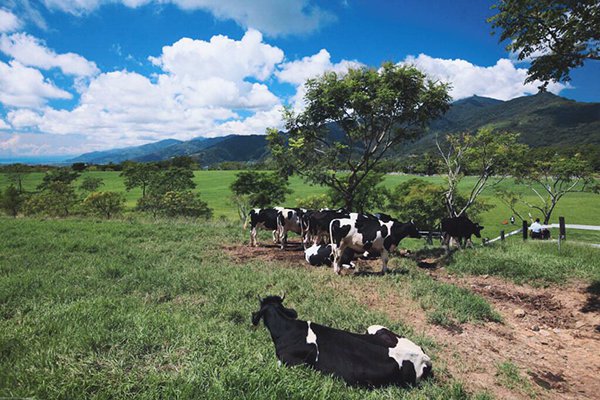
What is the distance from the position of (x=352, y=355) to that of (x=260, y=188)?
139 feet

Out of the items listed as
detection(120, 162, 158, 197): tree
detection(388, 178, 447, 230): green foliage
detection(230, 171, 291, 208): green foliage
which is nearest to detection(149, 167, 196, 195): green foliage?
detection(120, 162, 158, 197): tree

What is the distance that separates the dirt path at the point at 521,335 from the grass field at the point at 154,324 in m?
0.42

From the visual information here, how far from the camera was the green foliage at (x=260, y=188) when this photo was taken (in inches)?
1757

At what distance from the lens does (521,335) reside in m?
6.25

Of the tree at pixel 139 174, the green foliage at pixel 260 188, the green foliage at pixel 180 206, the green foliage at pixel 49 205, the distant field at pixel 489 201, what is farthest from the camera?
the tree at pixel 139 174

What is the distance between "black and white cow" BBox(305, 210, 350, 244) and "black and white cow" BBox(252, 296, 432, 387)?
7.96 metres

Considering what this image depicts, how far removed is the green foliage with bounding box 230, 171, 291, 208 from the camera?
44625 mm

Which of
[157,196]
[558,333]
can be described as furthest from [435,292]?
[157,196]

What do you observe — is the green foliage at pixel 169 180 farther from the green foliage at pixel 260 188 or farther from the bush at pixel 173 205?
the green foliage at pixel 260 188

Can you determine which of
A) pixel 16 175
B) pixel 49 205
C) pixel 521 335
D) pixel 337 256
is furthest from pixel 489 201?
pixel 16 175

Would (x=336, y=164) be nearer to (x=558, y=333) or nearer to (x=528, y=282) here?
(x=528, y=282)

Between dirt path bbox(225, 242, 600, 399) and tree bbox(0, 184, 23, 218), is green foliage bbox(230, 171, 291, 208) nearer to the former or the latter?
tree bbox(0, 184, 23, 218)

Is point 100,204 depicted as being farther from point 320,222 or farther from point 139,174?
point 320,222

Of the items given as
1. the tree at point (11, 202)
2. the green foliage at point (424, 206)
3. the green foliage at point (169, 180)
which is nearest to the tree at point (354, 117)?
the green foliage at point (424, 206)
